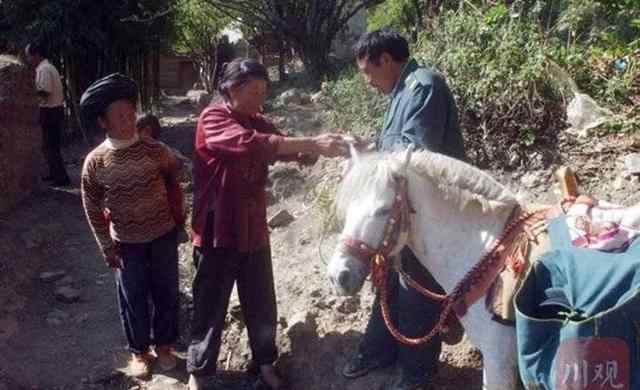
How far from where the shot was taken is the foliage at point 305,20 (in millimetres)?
11445

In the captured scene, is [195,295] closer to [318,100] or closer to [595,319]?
[595,319]

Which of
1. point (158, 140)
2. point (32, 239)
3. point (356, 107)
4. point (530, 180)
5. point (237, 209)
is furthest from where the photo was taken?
point (356, 107)

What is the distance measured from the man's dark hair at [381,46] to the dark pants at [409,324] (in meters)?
0.94

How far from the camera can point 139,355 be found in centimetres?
443

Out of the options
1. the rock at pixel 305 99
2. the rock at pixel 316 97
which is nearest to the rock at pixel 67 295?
the rock at pixel 316 97

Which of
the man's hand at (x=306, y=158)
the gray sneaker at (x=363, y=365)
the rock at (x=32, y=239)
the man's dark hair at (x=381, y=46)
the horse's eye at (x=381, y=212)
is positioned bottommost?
the rock at (x=32, y=239)

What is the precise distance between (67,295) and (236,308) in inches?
66.4

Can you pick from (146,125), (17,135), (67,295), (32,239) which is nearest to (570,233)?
(146,125)

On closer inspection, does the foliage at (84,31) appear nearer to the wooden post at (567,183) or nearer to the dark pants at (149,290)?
the dark pants at (149,290)

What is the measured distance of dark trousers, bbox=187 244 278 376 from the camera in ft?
12.8

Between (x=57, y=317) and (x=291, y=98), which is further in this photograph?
(x=291, y=98)

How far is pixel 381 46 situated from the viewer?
11.5ft

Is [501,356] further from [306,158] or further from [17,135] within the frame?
[17,135]

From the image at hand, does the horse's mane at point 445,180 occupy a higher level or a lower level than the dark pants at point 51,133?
higher
